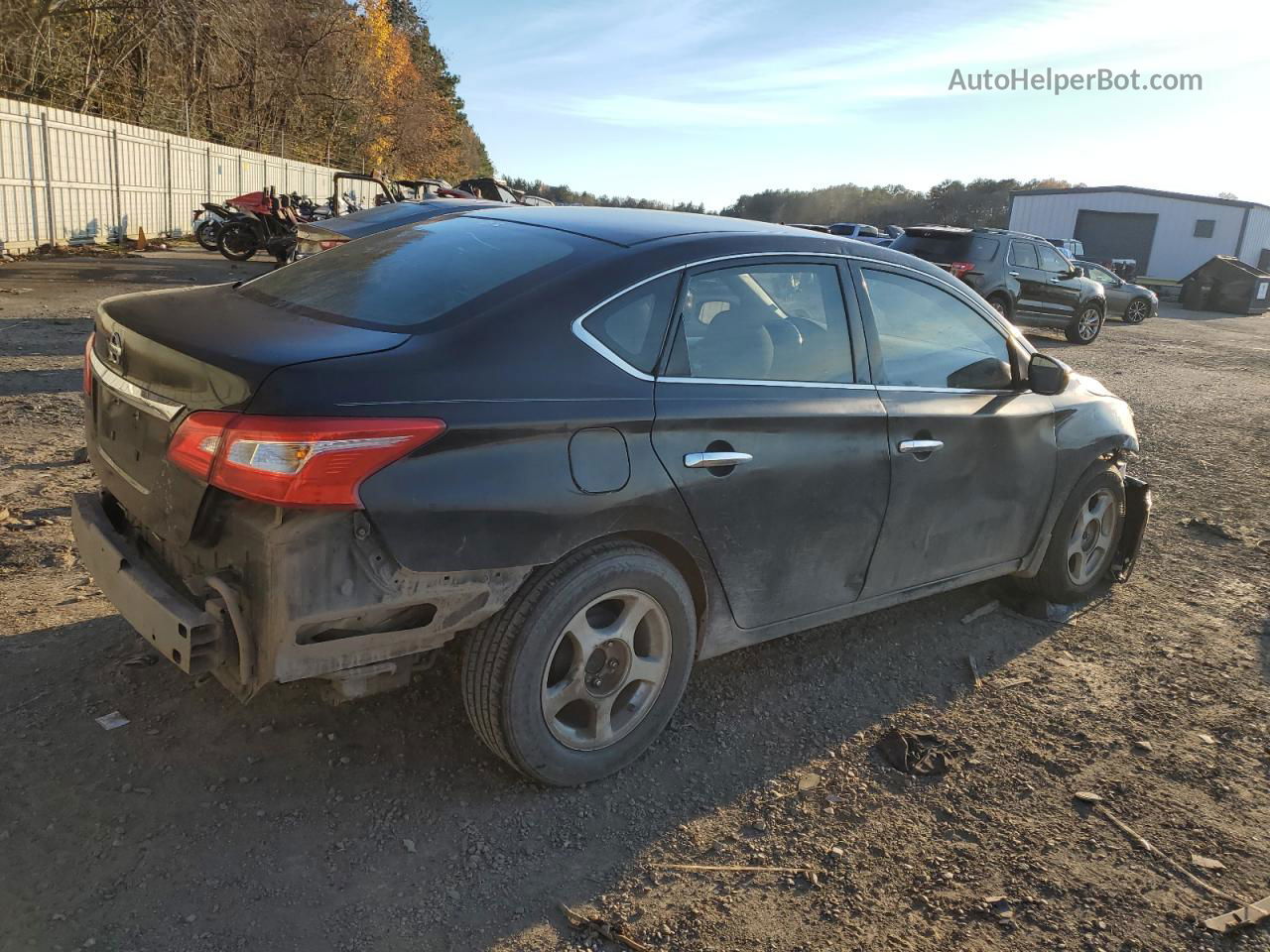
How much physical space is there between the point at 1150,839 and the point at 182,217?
25735 millimetres

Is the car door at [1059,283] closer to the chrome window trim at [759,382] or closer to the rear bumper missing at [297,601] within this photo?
the chrome window trim at [759,382]

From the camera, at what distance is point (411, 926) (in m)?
2.38

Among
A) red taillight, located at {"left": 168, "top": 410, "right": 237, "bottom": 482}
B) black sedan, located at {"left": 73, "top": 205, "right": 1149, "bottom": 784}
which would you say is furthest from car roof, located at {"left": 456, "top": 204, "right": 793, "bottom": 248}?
red taillight, located at {"left": 168, "top": 410, "right": 237, "bottom": 482}

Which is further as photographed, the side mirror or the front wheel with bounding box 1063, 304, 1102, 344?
the front wheel with bounding box 1063, 304, 1102, 344

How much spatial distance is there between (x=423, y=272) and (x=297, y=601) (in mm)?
1240

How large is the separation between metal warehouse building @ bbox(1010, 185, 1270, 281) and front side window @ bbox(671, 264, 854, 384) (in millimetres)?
47310

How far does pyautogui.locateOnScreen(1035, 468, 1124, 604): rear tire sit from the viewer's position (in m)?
4.43

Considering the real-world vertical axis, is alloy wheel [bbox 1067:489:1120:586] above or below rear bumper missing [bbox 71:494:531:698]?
below

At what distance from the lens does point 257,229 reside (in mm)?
17906

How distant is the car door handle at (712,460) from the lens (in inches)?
114

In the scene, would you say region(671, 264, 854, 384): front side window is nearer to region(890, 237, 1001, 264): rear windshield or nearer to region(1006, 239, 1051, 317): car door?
region(890, 237, 1001, 264): rear windshield

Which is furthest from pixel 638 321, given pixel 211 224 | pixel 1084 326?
pixel 211 224

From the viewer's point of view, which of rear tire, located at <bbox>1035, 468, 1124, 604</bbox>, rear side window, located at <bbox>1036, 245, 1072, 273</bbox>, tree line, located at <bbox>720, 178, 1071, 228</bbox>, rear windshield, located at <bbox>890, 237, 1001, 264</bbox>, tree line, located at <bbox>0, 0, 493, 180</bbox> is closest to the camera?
rear tire, located at <bbox>1035, 468, 1124, 604</bbox>

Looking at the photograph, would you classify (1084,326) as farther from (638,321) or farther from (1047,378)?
(638,321)
